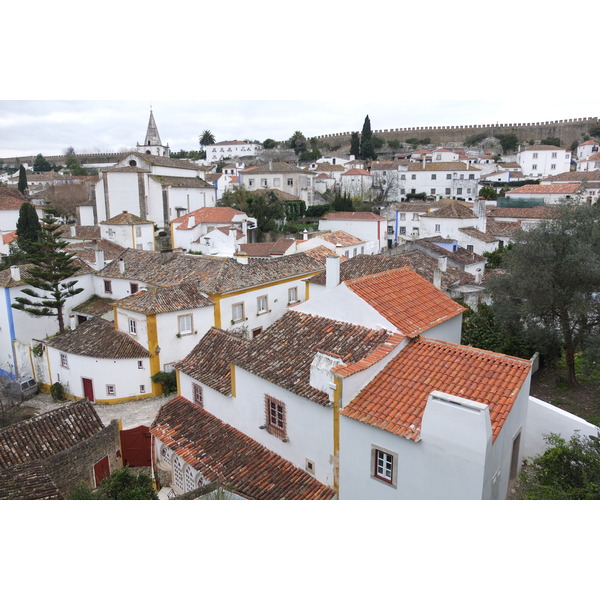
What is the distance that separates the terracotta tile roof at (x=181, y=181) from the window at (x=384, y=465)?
31087mm

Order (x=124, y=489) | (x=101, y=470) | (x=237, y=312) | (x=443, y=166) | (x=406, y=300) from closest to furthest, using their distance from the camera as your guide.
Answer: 1. (x=124, y=489)
2. (x=406, y=300)
3. (x=101, y=470)
4. (x=237, y=312)
5. (x=443, y=166)

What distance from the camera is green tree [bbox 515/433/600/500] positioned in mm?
4848

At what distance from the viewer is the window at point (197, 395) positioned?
10.1 m

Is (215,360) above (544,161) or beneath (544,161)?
beneath

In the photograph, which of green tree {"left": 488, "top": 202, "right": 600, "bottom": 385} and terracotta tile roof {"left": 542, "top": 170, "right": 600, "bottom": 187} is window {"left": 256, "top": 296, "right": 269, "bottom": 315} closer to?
green tree {"left": 488, "top": 202, "right": 600, "bottom": 385}

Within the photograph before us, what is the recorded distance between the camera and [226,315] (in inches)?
646

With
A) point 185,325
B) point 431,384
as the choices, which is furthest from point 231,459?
point 185,325

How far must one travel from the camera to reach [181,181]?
35.5 metres

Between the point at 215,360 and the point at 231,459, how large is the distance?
103 inches

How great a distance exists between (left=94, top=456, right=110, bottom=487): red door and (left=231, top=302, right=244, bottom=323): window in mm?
7866

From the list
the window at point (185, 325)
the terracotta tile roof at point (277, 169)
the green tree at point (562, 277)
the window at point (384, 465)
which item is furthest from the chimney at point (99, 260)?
the terracotta tile roof at point (277, 169)

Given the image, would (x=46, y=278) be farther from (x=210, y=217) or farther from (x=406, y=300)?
(x=406, y=300)

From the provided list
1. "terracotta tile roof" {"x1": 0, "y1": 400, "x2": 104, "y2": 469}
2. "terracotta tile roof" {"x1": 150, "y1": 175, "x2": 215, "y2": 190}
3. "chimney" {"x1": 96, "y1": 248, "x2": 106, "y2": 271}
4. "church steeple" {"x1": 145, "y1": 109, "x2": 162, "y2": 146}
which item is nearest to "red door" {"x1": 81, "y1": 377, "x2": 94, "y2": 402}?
"terracotta tile roof" {"x1": 0, "y1": 400, "x2": 104, "y2": 469}

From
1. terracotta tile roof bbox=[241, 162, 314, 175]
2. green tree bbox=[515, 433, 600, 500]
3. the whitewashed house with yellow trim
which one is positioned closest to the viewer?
green tree bbox=[515, 433, 600, 500]
